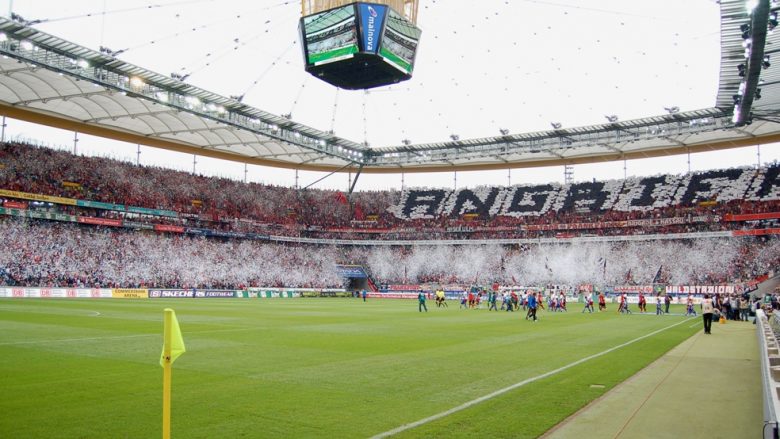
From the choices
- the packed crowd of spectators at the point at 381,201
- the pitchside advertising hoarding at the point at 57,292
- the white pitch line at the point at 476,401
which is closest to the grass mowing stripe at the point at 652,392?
the white pitch line at the point at 476,401

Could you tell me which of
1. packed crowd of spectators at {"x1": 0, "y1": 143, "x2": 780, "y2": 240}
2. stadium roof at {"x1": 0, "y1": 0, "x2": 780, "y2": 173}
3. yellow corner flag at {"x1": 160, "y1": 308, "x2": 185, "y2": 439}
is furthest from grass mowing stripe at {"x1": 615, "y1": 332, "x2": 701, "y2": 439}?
packed crowd of spectators at {"x1": 0, "y1": 143, "x2": 780, "y2": 240}

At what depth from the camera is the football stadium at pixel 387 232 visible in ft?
30.3

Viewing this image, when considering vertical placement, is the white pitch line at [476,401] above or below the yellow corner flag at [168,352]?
below

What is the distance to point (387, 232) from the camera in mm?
78250

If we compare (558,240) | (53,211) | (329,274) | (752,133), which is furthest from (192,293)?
(752,133)

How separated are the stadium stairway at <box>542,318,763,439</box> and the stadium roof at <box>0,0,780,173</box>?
63.2 ft

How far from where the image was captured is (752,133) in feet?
184

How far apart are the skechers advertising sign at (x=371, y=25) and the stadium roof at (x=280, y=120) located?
15.9 meters

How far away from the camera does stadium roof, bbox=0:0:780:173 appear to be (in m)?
34.1

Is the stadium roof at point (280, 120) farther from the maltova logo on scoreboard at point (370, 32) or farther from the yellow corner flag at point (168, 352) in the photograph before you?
the yellow corner flag at point (168, 352)

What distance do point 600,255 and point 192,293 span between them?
44667 millimetres

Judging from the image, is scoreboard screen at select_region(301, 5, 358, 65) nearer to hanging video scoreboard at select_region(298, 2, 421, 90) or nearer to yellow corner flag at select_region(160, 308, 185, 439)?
hanging video scoreboard at select_region(298, 2, 421, 90)

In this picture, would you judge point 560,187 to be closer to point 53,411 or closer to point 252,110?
point 252,110

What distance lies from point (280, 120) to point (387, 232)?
29.4 meters
